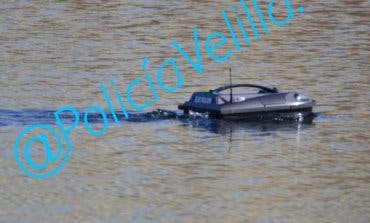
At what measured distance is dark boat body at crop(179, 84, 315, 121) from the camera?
139 ft

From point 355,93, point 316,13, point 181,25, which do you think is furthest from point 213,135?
point 316,13

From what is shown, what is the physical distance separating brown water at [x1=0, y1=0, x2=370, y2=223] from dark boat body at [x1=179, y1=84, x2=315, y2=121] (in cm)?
48

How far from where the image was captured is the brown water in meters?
30.7

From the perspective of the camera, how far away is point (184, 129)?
41031 mm

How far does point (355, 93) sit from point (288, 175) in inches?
558

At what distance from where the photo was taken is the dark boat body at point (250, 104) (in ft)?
139

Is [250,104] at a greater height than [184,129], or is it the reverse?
[250,104]

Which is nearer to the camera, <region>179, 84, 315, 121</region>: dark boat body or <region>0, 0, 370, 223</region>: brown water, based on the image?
<region>0, 0, 370, 223</region>: brown water

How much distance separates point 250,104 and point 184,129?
2.70m

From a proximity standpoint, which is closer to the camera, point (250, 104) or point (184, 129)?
point (184, 129)

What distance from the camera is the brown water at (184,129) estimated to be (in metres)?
30.7

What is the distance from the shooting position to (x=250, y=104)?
4262cm

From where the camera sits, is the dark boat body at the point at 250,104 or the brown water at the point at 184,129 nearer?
the brown water at the point at 184,129

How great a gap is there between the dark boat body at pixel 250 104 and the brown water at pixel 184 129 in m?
0.48
